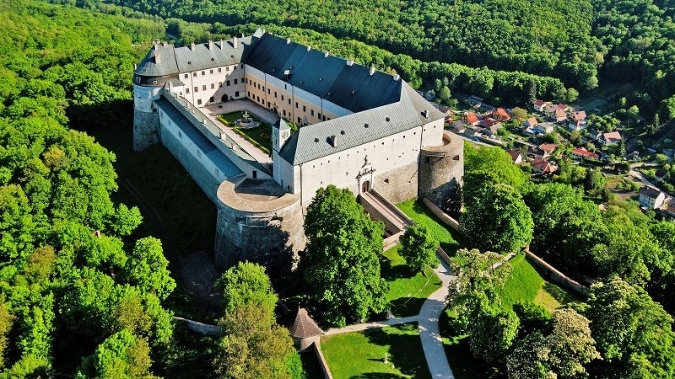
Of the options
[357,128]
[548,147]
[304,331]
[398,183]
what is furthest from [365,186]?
[548,147]

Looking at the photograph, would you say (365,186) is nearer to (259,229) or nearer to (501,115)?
(259,229)

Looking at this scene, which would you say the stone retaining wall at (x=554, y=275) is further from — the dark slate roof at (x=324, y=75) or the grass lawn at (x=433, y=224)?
the dark slate roof at (x=324, y=75)

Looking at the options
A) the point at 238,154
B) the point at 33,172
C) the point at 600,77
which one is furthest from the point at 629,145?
the point at 33,172

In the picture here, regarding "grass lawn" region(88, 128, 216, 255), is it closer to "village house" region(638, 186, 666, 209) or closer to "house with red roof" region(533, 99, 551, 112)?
"village house" region(638, 186, 666, 209)

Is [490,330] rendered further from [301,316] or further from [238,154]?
[238,154]

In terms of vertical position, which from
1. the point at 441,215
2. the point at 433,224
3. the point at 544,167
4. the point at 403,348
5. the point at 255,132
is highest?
the point at 255,132

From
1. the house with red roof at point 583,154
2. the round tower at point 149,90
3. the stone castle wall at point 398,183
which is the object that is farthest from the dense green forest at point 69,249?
the house with red roof at point 583,154
